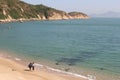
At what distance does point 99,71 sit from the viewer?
44.0 metres

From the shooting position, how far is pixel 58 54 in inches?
2346

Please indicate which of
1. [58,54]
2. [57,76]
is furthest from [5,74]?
[58,54]

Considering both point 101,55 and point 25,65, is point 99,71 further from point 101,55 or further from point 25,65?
point 101,55

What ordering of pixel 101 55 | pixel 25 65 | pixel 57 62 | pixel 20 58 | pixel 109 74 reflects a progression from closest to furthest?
1. pixel 109 74
2. pixel 25 65
3. pixel 57 62
4. pixel 20 58
5. pixel 101 55

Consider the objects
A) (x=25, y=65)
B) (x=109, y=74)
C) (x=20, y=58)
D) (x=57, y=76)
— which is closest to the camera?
(x=57, y=76)

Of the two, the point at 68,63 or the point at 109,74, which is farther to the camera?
the point at 68,63

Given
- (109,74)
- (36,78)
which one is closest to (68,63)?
(109,74)

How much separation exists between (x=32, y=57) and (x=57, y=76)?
17.9 meters

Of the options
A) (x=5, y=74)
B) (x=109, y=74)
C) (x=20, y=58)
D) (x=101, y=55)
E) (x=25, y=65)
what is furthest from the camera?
(x=101, y=55)

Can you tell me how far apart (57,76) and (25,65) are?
938 cm

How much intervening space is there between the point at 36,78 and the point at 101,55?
2523cm

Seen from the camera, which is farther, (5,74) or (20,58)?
(20,58)

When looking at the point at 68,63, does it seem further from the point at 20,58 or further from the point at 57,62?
the point at 20,58

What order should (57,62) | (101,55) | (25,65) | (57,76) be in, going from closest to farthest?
1. (57,76)
2. (25,65)
3. (57,62)
4. (101,55)
